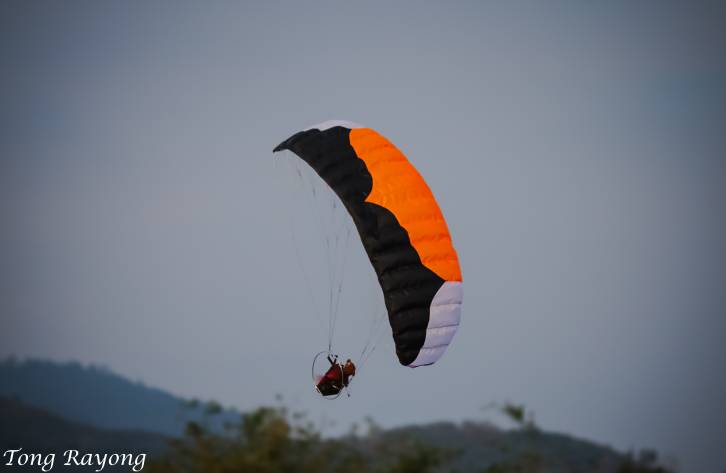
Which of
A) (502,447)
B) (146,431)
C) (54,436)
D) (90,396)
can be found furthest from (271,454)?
(90,396)

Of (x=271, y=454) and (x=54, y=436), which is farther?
(x=54, y=436)

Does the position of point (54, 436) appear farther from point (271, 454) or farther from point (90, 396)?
point (271, 454)

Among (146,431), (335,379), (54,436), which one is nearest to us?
(335,379)

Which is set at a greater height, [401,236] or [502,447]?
[401,236]

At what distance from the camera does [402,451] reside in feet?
77.9

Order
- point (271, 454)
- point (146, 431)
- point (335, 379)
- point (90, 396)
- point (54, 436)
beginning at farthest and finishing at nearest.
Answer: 1. point (90, 396)
2. point (146, 431)
3. point (54, 436)
4. point (271, 454)
5. point (335, 379)

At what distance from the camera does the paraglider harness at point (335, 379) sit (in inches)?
678

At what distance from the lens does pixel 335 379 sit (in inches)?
679

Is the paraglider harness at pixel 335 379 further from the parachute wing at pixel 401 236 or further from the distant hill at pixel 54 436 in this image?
the distant hill at pixel 54 436

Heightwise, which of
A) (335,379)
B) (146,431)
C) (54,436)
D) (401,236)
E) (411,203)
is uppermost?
(146,431)

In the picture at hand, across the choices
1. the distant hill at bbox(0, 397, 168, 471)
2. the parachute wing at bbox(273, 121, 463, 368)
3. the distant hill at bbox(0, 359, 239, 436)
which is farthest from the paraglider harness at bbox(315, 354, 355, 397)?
the distant hill at bbox(0, 359, 239, 436)

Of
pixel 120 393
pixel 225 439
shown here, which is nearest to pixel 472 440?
pixel 225 439

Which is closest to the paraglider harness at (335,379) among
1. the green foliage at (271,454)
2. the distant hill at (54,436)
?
the green foliage at (271,454)

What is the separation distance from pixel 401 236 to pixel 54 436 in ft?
134
